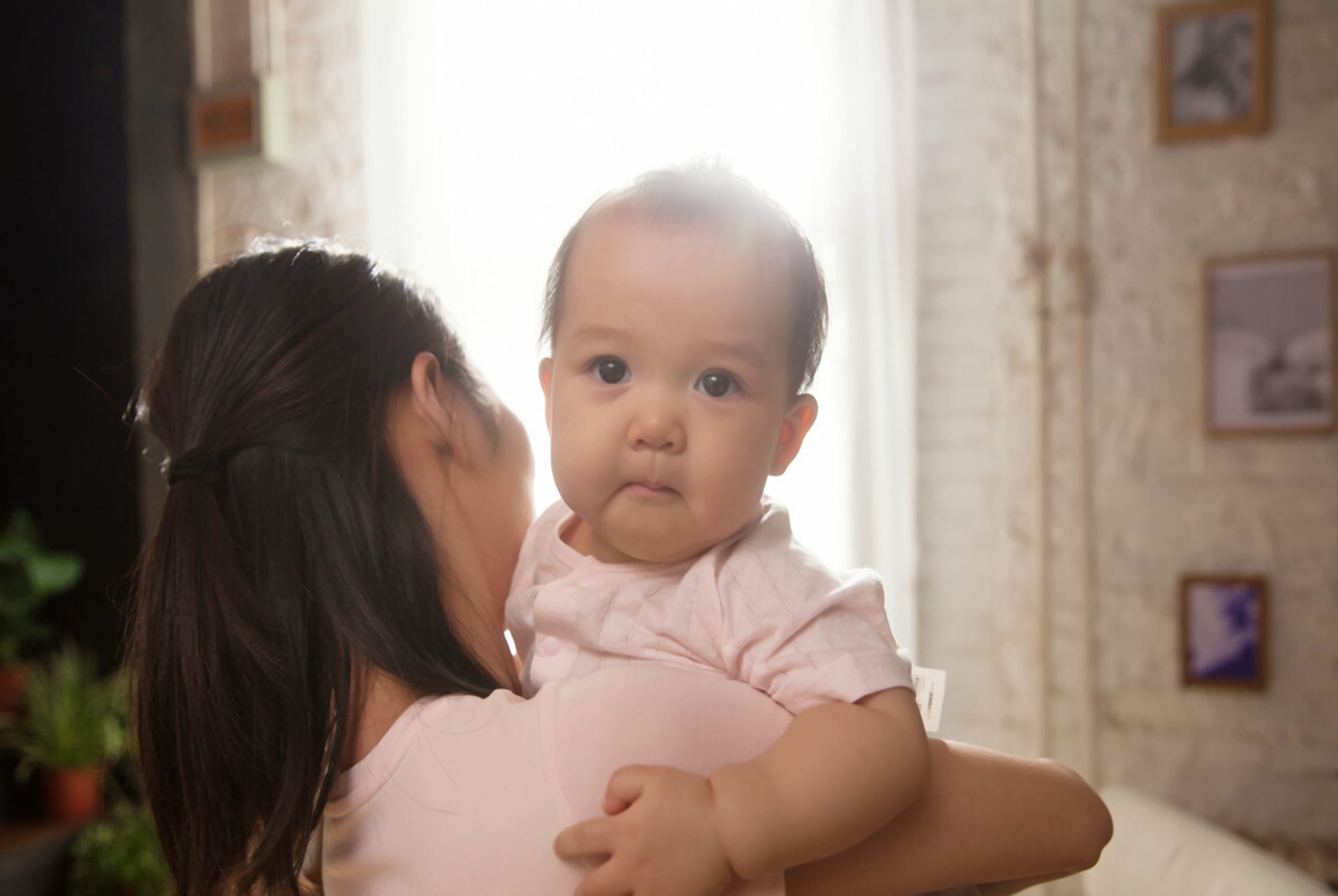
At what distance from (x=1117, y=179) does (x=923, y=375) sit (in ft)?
2.42

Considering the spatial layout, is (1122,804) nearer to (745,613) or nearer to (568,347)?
(745,613)

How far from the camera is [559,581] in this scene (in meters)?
1.00

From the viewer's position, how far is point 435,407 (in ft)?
3.51

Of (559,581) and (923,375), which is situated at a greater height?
(923,375)

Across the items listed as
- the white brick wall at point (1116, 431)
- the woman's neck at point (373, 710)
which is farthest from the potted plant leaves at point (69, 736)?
the white brick wall at point (1116, 431)

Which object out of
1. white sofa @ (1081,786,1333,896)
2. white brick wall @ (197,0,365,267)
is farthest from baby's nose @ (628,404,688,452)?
white brick wall @ (197,0,365,267)

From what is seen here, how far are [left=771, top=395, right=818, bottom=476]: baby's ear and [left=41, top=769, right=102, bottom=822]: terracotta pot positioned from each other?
2.94m

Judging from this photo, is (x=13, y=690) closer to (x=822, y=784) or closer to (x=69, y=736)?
(x=69, y=736)

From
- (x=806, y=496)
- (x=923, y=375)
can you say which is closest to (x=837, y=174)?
(x=923, y=375)

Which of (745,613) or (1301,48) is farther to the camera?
(1301,48)

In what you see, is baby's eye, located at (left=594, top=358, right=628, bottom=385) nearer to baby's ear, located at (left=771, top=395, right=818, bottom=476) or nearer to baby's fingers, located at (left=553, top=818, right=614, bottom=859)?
baby's ear, located at (left=771, top=395, right=818, bottom=476)

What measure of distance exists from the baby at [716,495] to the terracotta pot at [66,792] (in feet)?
8.94

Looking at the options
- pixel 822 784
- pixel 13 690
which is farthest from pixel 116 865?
pixel 822 784

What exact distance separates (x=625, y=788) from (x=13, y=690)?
123 inches
